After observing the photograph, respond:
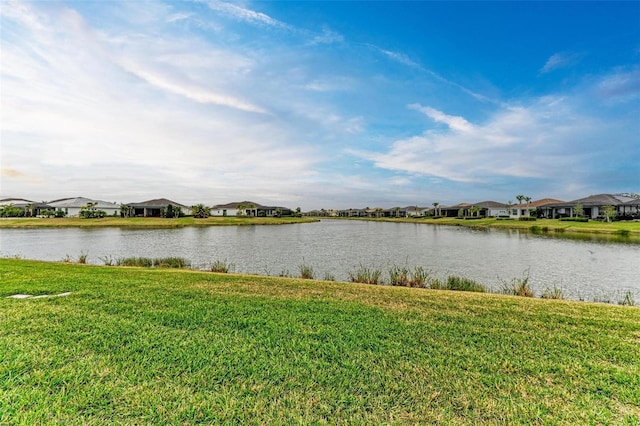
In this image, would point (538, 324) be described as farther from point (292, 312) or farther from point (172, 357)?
point (172, 357)

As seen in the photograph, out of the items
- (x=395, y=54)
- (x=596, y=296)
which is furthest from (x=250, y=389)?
(x=395, y=54)

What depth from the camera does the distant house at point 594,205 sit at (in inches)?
1993

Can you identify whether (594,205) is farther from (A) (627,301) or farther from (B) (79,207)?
(B) (79,207)

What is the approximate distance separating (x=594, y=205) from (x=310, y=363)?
65.1 meters

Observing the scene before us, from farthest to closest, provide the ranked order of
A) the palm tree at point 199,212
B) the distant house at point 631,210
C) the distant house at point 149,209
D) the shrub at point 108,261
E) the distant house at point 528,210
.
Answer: the palm tree at point 199,212 < the distant house at point 149,209 < the distant house at point 528,210 < the distant house at point 631,210 < the shrub at point 108,261

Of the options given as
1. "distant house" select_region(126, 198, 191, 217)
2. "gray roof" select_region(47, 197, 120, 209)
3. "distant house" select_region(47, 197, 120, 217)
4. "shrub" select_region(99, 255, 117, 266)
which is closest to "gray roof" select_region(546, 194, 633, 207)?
"shrub" select_region(99, 255, 117, 266)

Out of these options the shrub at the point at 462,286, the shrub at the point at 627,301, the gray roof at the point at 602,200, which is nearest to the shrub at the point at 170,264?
the shrub at the point at 462,286

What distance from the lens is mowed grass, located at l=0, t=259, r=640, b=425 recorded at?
8.79 feet

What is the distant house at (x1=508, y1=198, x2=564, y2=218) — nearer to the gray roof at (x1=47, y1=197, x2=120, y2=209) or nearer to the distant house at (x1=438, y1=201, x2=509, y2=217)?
the distant house at (x1=438, y1=201, x2=509, y2=217)

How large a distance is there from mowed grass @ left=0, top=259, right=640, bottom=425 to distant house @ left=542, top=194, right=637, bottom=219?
5868 centimetres

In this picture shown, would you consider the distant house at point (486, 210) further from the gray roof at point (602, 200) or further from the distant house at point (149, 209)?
the distant house at point (149, 209)

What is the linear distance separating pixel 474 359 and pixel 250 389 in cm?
241

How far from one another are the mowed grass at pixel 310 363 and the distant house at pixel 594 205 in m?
58.7

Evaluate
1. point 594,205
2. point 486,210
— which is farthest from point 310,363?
point 486,210
